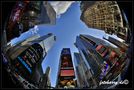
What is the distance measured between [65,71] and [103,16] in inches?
32.1

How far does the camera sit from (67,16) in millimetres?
3727

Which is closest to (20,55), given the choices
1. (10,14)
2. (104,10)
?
(10,14)

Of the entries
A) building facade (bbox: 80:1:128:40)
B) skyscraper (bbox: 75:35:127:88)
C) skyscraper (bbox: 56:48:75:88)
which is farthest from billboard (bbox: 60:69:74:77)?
building facade (bbox: 80:1:128:40)

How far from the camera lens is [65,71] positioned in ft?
13.0

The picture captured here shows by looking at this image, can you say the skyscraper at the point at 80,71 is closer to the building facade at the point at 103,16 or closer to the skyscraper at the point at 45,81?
the skyscraper at the point at 45,81

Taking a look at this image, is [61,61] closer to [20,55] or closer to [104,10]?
[20,55]

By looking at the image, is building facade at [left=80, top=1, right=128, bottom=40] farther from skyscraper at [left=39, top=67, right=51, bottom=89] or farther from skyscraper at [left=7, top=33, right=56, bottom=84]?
skyscraper at [left=39, top=67, right=51, bottom=89]

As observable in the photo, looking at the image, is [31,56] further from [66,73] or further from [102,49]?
[102,49]

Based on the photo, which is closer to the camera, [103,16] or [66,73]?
[103,16]

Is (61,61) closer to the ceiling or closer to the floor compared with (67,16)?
closer to the floor

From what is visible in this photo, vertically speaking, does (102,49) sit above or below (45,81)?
above

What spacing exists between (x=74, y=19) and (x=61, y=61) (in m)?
0.55

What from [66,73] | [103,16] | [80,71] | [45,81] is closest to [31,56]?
[45,81]

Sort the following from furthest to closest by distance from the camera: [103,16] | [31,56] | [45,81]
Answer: [31,56]
[45,81]
[103,16]
